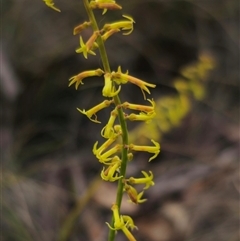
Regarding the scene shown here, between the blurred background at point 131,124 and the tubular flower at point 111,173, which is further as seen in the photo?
the blurred background at point 131,124

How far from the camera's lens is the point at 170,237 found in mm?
2377

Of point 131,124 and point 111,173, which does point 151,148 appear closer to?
point 111,173

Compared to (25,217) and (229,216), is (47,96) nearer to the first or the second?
(25,217)

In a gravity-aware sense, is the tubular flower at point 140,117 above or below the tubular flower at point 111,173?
above

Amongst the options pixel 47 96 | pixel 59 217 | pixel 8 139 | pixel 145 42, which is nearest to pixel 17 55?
pixel 47 96

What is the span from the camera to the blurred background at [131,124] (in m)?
2.27

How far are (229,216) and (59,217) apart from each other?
704 millimetres

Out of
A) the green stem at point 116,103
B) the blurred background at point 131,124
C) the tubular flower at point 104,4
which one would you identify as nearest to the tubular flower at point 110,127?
the green stem at point 116,103

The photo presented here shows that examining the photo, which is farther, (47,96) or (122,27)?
(47,96)

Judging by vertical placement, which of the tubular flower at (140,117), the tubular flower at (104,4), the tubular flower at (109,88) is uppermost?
the tubular flower at (104,4)

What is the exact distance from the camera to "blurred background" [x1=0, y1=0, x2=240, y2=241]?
2268 mm

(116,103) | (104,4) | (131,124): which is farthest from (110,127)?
(131,124)

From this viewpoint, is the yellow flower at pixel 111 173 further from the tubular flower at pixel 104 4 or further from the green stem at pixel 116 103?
the tubular flower at pixel 104 4

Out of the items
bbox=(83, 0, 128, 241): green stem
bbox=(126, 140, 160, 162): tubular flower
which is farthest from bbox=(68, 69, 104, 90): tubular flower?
bbox=(126, 140, 160, 162): tubular flower
